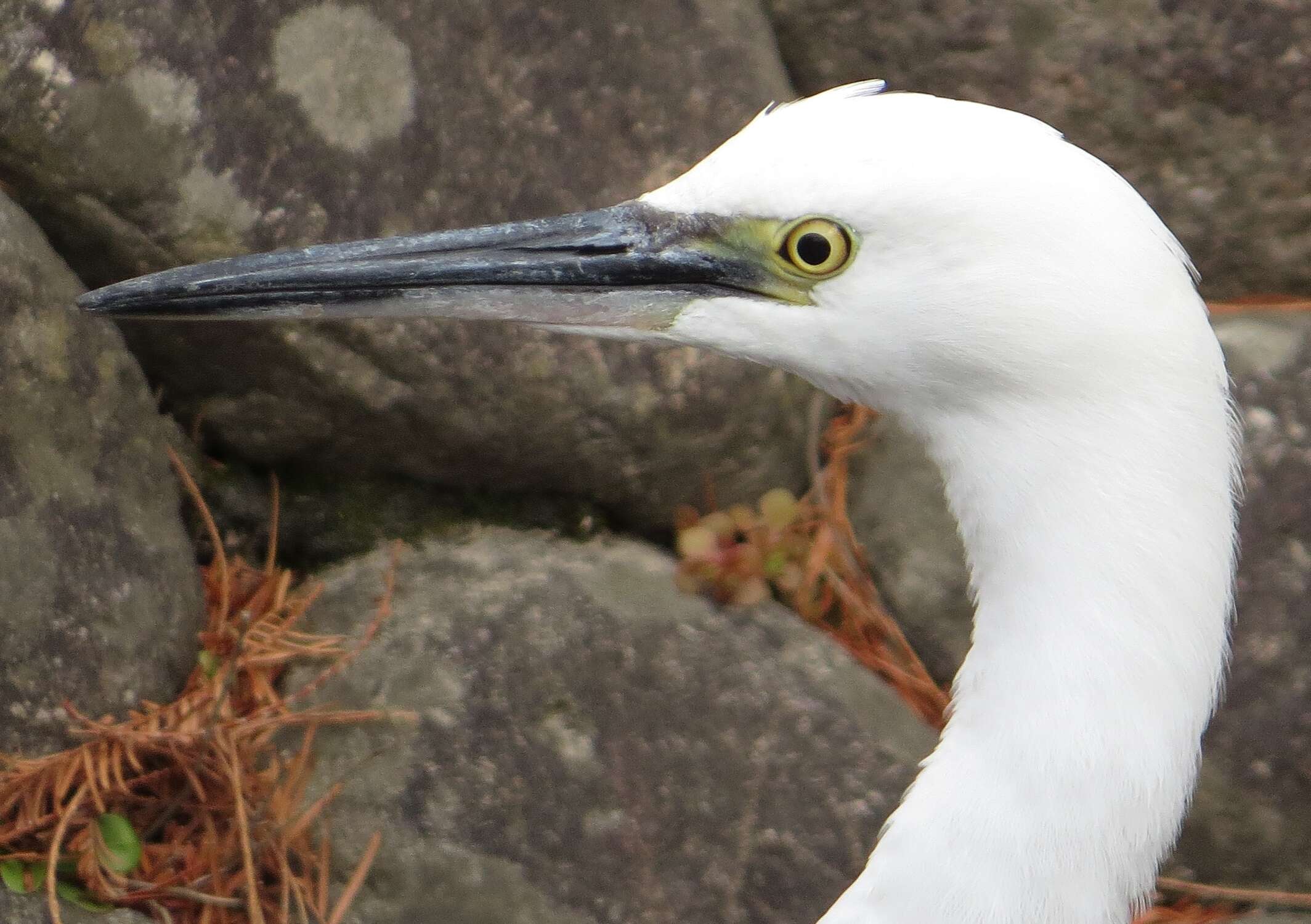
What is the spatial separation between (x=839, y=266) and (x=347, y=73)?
96 cm

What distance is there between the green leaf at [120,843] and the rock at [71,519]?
0.13 metres

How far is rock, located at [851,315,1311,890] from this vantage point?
1.86 metres

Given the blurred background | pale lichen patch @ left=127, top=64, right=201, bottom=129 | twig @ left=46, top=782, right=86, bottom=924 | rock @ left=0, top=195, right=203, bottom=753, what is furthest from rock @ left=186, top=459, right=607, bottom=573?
pale lichen patch @ left=127, top=64, right=201, bottom=129

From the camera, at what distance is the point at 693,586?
1.98m

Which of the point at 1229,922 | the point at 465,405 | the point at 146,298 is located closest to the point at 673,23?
the point at 465,405

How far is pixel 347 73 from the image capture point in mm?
1801

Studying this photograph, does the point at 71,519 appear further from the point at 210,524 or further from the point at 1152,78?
the point at 1152,78

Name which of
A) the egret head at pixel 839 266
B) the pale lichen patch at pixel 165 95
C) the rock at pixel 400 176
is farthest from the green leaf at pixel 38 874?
the pale lichen patch at pixel 165 95

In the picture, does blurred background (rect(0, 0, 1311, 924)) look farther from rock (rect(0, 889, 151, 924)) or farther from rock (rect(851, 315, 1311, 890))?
rock (rect(0, 889, 151, 924))

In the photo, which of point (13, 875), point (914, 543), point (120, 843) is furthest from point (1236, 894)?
point (13, 875)

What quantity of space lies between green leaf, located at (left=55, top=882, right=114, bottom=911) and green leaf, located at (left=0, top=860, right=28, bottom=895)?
1.6 inches

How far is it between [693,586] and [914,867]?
2.79 feet

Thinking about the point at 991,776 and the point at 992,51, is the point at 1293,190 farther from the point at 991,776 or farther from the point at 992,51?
the point at 991,776

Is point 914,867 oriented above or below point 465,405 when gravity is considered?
below
